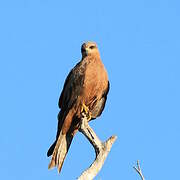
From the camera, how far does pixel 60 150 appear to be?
811 cm

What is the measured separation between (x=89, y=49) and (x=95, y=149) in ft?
10.3

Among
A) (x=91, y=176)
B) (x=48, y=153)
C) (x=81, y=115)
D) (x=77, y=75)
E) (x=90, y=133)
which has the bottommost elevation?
(x=91, y=176)

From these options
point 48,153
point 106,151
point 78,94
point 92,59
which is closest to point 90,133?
point 106,151

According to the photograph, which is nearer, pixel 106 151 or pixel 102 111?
pixel 106 151

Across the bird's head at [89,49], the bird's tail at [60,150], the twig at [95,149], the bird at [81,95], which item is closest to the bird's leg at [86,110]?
the bird at [81,95]

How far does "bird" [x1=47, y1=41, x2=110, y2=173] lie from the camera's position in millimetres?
8742

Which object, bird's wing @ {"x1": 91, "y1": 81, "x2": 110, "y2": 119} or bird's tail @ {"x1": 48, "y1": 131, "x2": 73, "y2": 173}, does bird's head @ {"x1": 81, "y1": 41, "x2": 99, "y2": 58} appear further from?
bird's tail @ {"x1": 48, "y1": 131, "x2": 73, "y2": 173}

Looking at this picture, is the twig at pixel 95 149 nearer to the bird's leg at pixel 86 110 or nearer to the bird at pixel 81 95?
the bird at pixel 81 95

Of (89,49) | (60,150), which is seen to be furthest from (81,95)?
(60,150)

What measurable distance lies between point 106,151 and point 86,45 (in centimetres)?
340

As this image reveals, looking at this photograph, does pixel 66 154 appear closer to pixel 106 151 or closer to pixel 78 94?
pixel 78 94

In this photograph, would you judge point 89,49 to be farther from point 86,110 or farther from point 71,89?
point 86,110

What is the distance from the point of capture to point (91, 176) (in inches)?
239

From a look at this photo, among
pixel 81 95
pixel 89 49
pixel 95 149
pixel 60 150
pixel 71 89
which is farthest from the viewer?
pixel 89 49
